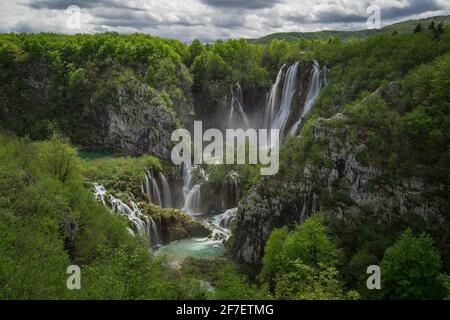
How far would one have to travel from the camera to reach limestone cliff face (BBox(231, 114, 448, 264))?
3338cm

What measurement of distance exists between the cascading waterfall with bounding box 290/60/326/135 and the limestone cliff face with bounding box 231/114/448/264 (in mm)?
21651

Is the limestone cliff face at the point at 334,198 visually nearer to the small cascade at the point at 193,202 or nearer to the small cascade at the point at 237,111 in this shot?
the small cascade at the point at 193,202

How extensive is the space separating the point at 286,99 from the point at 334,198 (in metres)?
32.6

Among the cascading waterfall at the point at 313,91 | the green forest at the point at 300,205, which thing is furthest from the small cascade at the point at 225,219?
the cascading waterfall at the point at 313,91

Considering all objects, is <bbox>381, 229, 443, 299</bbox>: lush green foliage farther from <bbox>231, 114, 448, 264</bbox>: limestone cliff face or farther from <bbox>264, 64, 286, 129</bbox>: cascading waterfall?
<bbox>264, 64, 286, 129</bbox>: cascading waterfall

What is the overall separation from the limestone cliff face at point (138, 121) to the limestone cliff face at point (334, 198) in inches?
1226

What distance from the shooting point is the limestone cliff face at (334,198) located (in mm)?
33375

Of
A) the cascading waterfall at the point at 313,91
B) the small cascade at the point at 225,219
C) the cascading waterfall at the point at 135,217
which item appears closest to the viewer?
the cascading waterfall at the point at 135,217

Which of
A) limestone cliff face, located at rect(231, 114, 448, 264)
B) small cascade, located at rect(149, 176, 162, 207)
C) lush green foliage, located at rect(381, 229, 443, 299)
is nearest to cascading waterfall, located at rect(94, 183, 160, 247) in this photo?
small cascade, located at rect(149, 176, 162, 207)

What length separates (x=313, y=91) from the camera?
63312 mm

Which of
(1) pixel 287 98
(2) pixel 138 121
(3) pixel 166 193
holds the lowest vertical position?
(3) pixel 166 193

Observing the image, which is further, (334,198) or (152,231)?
(152,231)

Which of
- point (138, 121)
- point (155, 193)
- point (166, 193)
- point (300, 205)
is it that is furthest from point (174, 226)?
point (138, 121)

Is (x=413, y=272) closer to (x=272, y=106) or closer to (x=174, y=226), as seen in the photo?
(x=174, y=226)
